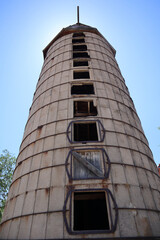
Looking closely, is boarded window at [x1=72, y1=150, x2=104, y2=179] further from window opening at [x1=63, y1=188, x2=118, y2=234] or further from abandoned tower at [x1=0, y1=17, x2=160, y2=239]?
window opening at [x1=63, y1=188, x2=118, y2=234]

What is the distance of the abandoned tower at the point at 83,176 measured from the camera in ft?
24.6

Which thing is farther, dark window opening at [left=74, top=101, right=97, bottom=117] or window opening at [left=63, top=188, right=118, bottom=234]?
dark window opening at [left=74, top=101, right=97, bottom=117]

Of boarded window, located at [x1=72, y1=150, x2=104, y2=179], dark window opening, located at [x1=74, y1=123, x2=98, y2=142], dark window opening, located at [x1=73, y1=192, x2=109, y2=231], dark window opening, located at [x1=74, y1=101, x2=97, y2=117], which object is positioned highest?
dark window opening, located at [x1=74, y1=101, x2=97, y2=117]

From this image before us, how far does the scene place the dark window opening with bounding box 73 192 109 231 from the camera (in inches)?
425

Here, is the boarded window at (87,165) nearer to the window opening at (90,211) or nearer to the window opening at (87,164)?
the window opening at (87,164)

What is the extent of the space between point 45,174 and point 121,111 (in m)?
7.04

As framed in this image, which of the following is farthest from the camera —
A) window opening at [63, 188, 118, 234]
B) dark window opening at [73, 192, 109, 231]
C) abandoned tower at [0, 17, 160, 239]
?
dark window opening at [73, 192, 109, 231]

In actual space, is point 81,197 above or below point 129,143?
below

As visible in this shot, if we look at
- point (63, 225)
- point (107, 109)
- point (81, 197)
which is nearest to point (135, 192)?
point (81, 197)

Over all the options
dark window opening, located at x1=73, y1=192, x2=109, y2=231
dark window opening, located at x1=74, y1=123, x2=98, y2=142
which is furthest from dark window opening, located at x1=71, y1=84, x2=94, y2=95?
dark window opening, located at x1=73, y1=192, x2=109, y2=231

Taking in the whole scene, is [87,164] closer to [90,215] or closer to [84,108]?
[90,215]

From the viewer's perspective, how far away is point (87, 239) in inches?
268

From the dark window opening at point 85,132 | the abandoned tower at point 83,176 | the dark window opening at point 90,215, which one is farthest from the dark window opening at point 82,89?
the dark window opening at point 90,215

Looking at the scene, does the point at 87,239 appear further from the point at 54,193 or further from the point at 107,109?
the point at 107,109
